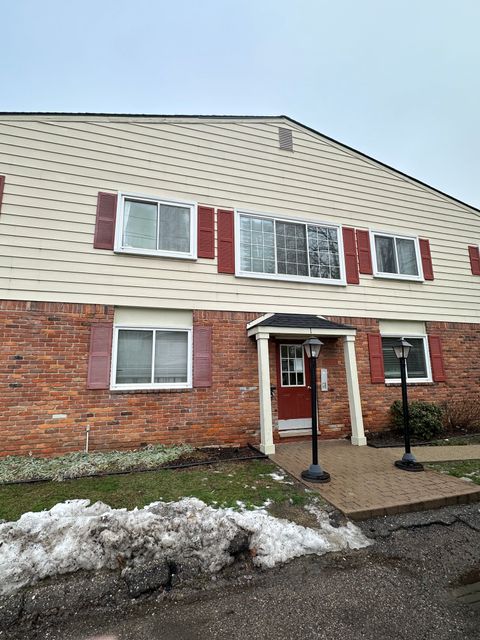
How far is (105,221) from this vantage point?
660cm

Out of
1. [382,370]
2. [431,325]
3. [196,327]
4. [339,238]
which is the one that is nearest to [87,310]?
[196,327]

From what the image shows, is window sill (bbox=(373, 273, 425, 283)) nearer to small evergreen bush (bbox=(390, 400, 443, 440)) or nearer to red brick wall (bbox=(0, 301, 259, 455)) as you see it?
small evergreen bush (bbox=(390, 400, 443, 440))

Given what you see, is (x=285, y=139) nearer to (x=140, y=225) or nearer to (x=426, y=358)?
(x=140, y=225)

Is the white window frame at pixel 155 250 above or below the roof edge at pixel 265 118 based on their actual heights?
below

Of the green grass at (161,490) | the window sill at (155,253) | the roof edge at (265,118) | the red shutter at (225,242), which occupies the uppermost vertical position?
the roof edge at (265,118)

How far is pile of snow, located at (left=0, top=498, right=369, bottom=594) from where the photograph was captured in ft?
9.13

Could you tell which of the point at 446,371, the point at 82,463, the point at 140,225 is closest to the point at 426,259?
the point at 446,371

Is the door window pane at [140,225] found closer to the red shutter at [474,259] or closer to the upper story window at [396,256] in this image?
the upper story window at [396,256]

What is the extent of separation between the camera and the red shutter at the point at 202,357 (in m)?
6.63

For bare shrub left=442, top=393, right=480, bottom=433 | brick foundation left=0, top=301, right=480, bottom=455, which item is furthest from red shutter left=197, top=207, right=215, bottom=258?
bare shrub left=442, top=393, right=480, bottom=433

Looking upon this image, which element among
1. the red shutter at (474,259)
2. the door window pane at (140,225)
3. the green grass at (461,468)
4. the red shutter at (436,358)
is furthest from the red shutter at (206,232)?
the red shutter at (474,259)

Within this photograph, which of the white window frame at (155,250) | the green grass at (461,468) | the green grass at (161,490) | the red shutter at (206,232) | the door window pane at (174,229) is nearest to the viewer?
the green grass at (161,490)

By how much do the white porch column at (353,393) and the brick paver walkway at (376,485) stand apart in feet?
2.25

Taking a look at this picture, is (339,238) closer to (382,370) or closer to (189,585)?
(382,370)
